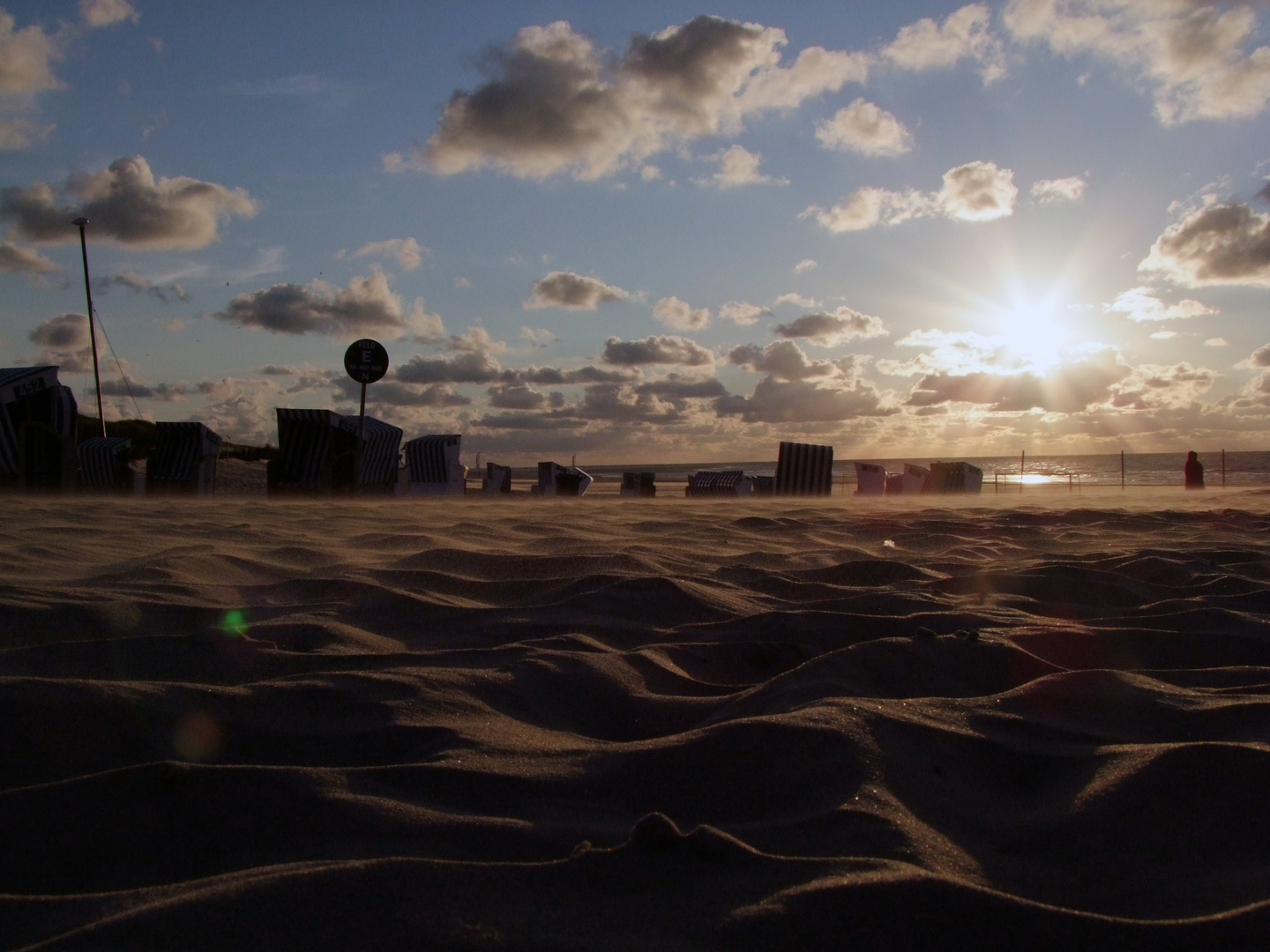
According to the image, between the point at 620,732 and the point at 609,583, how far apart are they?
122cm

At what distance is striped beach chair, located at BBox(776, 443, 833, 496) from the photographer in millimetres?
13484

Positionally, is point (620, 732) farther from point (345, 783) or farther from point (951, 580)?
point (951, 580)

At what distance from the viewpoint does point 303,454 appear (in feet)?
33.2

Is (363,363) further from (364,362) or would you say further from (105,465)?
(105,465)

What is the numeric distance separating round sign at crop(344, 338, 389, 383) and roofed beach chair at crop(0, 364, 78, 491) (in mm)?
2646

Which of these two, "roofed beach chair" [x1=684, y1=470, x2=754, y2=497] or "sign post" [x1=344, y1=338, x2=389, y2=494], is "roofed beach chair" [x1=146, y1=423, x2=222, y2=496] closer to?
"sign post" [x1=344, y1=338, x2=389, y2=494]

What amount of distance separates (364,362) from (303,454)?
1723 millimetres

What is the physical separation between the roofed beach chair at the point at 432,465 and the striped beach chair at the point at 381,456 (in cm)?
112

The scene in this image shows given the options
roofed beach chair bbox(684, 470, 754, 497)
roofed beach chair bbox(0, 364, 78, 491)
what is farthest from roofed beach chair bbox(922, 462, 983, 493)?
roofed beach chair bbox(0, 364, 78, 491)

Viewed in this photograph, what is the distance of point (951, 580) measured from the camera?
3.10m

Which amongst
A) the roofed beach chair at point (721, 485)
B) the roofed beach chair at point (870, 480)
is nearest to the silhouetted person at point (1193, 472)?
the roofed beach chair at point (870, 480)

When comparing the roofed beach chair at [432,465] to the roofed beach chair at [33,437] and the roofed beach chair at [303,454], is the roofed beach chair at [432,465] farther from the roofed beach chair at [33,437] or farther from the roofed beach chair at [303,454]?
the roofed beach chair at [33,437]

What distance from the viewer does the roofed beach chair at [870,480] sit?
55.5 ft

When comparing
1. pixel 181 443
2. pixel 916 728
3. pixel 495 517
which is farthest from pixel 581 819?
pixel 181 443
